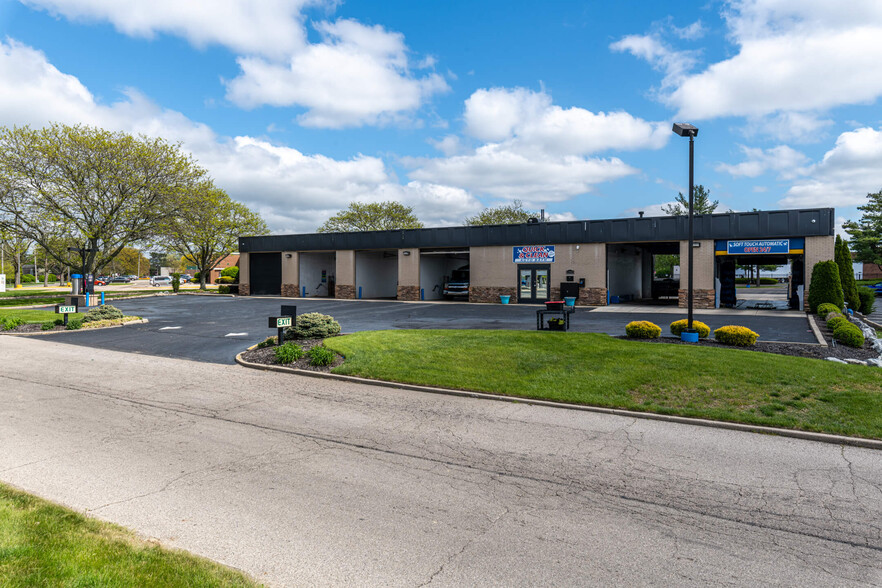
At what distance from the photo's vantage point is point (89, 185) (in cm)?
3466

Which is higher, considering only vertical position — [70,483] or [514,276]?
[514,276]

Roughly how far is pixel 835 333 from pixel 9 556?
16639 mm

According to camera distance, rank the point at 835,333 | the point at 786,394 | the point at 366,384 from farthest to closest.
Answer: the point at 835,333 < the point at 366,384 < the point at 786,394

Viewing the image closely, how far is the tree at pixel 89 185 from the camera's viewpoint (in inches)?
1283

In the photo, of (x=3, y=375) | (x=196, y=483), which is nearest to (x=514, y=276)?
(x=3, y=375)

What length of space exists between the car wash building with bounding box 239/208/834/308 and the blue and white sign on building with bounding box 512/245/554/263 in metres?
0.06

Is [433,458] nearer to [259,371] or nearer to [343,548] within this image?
[343,548]

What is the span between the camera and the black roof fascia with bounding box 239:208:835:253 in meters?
25.2

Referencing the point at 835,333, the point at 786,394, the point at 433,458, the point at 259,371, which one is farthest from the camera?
the point at 835,333

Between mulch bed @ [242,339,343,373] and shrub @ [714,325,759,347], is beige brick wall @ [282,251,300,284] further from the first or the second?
shrub @ [714,325,759,347]

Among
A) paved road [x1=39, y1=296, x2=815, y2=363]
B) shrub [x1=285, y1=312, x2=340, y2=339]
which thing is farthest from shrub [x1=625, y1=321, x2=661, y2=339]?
shrub [x1=285, y1=312, x2=340, y2=339]

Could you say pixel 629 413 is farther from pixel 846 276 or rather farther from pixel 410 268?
pixel 410 268

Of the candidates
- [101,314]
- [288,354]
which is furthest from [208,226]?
[288,354]

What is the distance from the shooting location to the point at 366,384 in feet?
34.3
